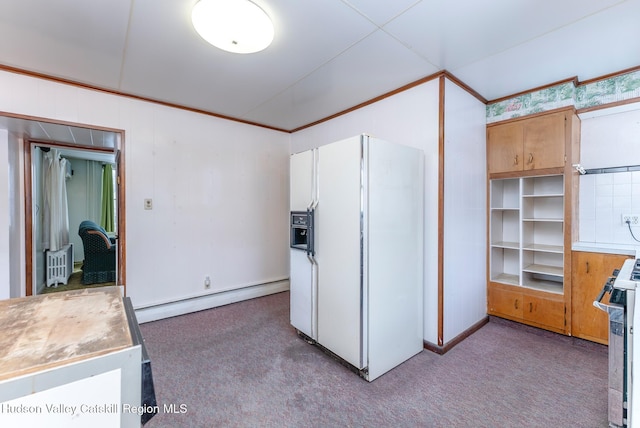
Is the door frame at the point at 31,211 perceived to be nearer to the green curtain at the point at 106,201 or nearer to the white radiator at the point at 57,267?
the white radiator at the point at 57,267

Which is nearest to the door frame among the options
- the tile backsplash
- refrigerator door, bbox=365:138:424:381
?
refrigerator door, bbox=365:138:424:381

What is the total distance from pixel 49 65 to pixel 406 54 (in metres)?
2.97

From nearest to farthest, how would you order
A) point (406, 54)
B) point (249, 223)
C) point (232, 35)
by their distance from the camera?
point (232, 35) < point (406, 54) < point (249, 223)

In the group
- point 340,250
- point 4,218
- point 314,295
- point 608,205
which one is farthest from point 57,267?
point 608,205

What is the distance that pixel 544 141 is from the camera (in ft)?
8.82

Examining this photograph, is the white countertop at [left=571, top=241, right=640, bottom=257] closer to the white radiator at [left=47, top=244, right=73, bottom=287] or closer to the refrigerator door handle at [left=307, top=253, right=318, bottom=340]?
the refrigerator door handle at [left=307, top=253, right=318, bottom=340]

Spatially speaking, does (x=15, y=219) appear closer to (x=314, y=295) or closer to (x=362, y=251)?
(x=314, y=295)

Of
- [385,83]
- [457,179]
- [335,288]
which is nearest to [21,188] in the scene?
[335,288]

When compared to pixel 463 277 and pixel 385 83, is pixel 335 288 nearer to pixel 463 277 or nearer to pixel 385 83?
pixel 463 277

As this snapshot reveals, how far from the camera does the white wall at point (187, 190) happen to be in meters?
2.68

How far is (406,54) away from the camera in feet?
7.06

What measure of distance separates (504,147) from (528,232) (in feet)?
3.29

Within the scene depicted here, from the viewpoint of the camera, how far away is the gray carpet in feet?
5.44

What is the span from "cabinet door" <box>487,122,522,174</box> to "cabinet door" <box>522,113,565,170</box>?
0.06 metres
